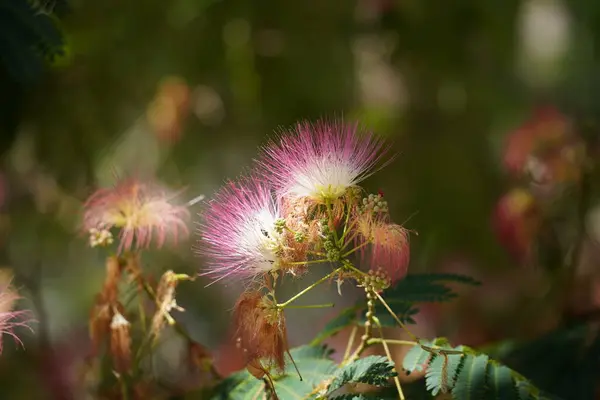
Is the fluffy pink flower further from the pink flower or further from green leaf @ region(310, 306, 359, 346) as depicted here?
green leaf @ region(310, 306, 359, 346)

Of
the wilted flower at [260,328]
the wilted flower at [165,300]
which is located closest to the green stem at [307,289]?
the wilted flower at [260,328]

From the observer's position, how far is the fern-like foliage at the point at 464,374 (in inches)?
22.0

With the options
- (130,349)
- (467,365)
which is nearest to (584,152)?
(467,365)

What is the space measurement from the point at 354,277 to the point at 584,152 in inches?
21.6

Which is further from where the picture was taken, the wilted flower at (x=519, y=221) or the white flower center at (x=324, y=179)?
the wilted flower at (x=519, y=221)

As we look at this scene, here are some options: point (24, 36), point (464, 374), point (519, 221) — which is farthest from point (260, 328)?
point (519, 221)

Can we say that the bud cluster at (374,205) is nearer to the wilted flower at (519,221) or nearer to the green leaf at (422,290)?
the green leaf at (422,290)

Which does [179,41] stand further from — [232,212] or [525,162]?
[232,212]

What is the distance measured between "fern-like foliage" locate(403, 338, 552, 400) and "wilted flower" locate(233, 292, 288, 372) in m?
0.10

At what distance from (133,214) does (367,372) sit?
0.86ft

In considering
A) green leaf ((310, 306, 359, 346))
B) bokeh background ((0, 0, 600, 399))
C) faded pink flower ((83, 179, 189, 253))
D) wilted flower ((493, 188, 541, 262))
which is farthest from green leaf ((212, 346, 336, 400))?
wilted flower ((493, 188, 541, 262))

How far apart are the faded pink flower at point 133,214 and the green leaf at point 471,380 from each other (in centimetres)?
27

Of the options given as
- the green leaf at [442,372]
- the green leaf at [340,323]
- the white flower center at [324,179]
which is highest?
the white flower center at [324,179]

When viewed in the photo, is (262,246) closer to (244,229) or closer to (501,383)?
(244,229)
